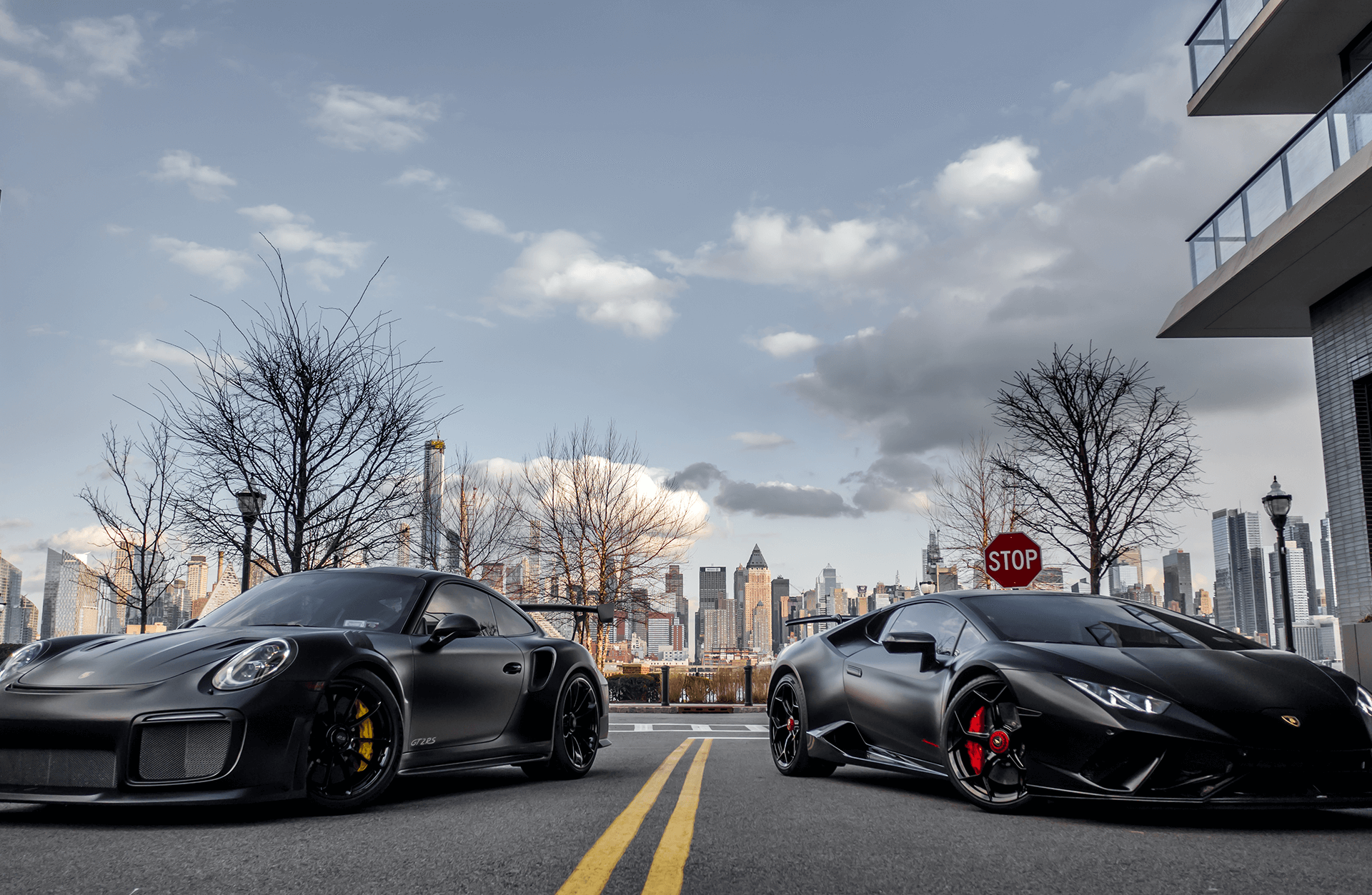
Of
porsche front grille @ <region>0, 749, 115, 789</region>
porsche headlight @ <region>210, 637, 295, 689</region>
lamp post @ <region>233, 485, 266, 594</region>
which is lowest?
porsche front grille @ <region>0, 749, 115, 789</region>

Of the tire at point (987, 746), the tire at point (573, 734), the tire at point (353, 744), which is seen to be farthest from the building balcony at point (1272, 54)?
the tire at point (353, 744)

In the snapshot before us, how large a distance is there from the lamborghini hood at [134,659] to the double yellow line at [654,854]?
2027 mm

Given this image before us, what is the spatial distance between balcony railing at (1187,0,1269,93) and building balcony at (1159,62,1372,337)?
3305 mm

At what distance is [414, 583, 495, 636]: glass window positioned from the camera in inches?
246

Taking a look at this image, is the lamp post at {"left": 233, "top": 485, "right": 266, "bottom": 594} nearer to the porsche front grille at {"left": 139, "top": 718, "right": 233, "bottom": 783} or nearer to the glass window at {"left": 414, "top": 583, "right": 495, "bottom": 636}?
the glass window at {"left": 414, "top": 583, "right": 495, "bottom": 636}

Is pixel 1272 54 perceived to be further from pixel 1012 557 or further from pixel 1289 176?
pixel 1012 557

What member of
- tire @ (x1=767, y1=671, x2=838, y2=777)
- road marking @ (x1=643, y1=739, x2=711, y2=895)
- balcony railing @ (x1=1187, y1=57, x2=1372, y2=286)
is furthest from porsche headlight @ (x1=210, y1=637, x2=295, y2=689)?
balcony railing @ (x1=1187, y1=57, x2=1372, y2=286)

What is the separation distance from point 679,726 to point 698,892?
47.1 feet

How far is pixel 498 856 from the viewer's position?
3799 mm

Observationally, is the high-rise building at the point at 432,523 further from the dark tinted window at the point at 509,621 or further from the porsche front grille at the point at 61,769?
the porsche front grille at the point at 61,769

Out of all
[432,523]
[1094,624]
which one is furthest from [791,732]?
[432,523]

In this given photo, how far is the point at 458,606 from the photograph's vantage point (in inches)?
262

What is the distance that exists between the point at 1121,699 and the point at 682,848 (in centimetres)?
221

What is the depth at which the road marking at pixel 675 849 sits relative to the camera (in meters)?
3.32
